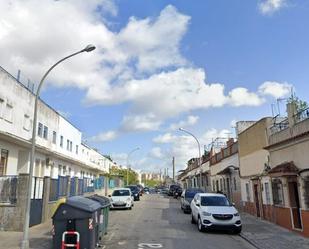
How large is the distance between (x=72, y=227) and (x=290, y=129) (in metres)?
11.3

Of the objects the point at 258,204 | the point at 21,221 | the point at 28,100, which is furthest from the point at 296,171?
the point at 28,100

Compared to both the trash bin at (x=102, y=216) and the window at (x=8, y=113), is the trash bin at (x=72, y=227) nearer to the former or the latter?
the trash bin at (x=102, y=216)

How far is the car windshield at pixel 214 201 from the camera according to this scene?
17750mm

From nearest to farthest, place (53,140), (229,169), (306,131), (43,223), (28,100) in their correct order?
(306,131) → (43,223) → (28,100) → (229,169) → (53,140)

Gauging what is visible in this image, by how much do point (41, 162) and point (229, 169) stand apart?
15489 millimetres

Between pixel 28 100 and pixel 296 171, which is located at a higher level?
pixel 28 100

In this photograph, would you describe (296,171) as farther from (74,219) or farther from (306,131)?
(74,219)

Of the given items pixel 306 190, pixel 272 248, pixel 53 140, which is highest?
pixel 53 140

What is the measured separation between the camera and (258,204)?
22.9m

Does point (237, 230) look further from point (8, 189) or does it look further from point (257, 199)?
point (8, 189)

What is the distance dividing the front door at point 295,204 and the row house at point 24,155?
12637 millimetres

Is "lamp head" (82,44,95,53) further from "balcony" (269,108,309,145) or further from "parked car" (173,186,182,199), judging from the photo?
"parked car" (173,186,182,199)

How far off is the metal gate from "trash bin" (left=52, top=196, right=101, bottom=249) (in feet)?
26.1

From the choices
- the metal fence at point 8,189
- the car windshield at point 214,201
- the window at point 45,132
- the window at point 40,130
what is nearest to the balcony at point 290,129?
the car windshield at point 214,201
